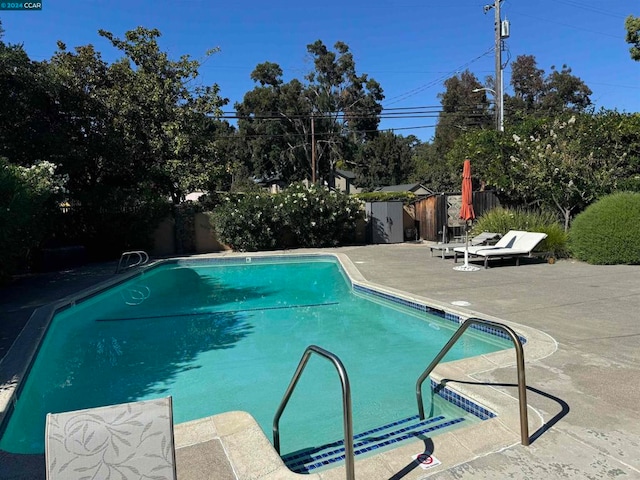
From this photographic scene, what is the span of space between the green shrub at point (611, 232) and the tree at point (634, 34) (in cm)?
932

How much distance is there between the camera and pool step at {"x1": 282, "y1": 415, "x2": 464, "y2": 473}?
308 centimetres

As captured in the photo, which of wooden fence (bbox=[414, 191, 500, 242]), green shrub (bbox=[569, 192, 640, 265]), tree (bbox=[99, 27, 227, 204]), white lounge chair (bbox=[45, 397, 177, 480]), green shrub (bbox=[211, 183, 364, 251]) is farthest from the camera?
wooden fence (bbox=[414, 191, 500, 242])

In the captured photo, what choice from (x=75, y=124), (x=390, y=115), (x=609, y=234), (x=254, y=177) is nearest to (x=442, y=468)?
(x=609, y=234)

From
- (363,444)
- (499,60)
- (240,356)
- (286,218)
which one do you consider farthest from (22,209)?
→ (499,60)

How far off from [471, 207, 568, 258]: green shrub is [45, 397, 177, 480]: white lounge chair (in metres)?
11.7

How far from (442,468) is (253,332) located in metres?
4.99

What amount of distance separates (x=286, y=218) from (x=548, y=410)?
44.3 ft

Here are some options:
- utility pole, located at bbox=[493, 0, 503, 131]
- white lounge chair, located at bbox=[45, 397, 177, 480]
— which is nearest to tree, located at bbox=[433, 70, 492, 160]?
utility pole, located at bbox=[493, 0, 503, 131]

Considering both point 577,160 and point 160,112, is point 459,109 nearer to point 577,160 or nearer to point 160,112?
point 577,160

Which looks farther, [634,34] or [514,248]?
[634,34]

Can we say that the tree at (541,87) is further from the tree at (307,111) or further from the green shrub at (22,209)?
the green shrub at (22,209)

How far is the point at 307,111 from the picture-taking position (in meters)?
40.7

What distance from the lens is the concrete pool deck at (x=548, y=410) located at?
8.51 feet

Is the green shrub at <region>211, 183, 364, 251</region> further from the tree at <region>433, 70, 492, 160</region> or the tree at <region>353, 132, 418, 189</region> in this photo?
the tree at <region>353, 132, 418, 189</region>
